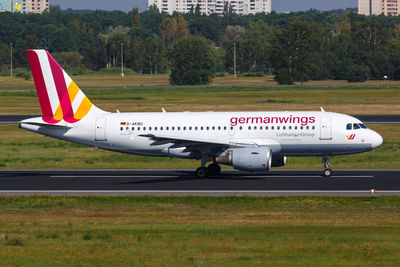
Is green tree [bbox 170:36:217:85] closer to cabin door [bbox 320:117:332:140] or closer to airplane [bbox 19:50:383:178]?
airplane [bbox 19:50:383:178]

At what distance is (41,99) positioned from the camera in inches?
1777

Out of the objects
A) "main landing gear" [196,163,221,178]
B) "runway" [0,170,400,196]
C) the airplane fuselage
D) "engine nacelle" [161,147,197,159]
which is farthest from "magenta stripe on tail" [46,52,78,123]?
"main landing gear" [196,163,221,178]

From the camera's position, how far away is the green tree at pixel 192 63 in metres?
167

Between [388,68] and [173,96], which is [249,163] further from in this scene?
[388,68]

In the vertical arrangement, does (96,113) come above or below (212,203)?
above

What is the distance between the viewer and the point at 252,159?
1599 inches

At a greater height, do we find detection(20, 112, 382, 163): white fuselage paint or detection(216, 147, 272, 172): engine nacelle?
detection(20, 112, 382, 163): white fuselage paint

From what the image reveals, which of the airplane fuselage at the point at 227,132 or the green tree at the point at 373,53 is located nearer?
the airplane fuselage at the point at 227,132

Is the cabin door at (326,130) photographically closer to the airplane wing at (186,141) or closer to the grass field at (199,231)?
the airplane wing at (186,141)

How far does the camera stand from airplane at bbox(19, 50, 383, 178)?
42688 millimetres

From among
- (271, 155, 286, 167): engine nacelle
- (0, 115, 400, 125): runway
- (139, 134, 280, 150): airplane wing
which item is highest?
(139, 134, 280, 150): airplane wing

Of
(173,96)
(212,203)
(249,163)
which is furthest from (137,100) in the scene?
(212,203)

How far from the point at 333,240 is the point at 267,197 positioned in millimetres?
10417

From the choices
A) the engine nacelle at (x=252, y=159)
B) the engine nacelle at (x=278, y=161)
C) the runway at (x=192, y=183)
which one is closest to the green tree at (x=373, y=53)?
the runway at (x=192, y=183)
